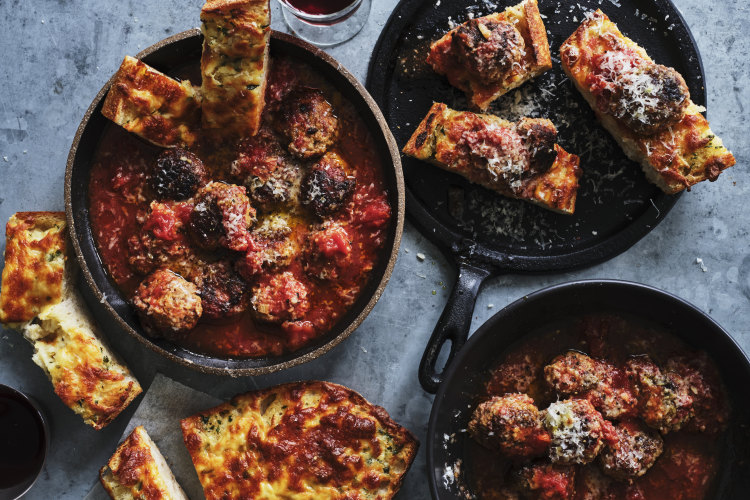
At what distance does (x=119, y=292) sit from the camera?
15.6ft

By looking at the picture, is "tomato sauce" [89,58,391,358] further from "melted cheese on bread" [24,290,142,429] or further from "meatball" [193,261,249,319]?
"melted cheese on bread" [24,290,142,429]

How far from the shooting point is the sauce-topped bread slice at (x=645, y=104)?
15.4ft

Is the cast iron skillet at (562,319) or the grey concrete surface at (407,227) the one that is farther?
the grey concrete surface at (407,227)

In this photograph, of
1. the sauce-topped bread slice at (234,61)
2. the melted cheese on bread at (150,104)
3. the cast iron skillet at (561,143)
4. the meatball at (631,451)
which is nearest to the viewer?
the sauce-topped bread slice at (234,61)

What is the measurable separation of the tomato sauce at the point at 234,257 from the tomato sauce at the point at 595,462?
49.9 inches

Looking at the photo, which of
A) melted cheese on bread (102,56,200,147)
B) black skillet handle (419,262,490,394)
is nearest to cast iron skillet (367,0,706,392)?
black skillet handle (419,262,490,394)

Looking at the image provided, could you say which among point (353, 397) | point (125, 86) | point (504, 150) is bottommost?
point (353, 397)

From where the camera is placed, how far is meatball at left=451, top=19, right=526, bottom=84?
4.75 m

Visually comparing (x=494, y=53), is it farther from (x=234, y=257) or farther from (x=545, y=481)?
(x=545, y=481)

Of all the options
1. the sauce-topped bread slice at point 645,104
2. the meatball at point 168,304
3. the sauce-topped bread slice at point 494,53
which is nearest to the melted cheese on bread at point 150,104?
the meatball at point 168,304

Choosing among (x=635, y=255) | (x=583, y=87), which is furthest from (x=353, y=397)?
(x=583, y=87)

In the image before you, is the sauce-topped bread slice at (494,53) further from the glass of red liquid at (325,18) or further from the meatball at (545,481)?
the meatball at (545,481)

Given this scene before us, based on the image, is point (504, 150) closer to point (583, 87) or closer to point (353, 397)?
point (583, 87)

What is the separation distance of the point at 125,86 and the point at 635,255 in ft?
12.3
